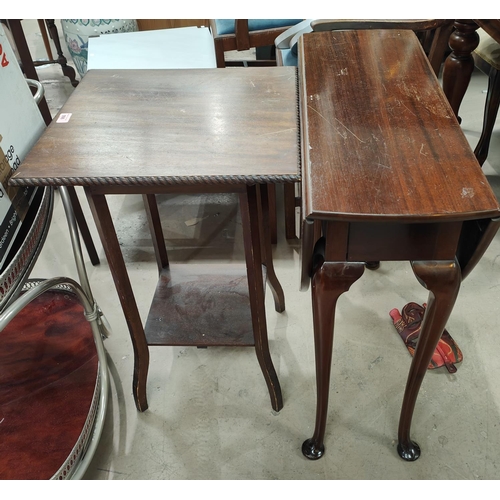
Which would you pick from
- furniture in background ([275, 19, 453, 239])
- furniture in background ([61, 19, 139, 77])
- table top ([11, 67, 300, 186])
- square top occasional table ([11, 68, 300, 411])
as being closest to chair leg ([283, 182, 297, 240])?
furniture in background ([275, 19, 453, 239])

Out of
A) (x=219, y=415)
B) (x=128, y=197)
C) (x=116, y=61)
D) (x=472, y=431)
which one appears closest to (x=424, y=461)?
(x=472, y=431)

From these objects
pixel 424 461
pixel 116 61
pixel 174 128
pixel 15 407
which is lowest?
pixel 424 461

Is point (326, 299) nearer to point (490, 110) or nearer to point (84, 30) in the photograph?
point (490, 110)

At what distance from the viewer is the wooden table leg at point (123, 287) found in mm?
924

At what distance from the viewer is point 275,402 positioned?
1.25m

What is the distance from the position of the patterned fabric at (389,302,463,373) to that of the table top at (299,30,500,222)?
617 millimetres

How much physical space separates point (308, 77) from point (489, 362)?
0.90 metres

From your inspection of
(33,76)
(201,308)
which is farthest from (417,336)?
(33,76)

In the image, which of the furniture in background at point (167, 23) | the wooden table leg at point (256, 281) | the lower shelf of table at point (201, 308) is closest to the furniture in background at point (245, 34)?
the lower shelf of table at point (201, 308)

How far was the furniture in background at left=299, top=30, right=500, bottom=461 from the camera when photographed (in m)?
0.74

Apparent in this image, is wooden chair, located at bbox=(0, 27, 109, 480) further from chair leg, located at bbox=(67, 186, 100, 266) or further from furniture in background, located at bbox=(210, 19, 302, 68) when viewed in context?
furniture in background, located at bbox=(210, 19, 302, 68)

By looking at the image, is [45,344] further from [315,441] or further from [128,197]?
[128,197]

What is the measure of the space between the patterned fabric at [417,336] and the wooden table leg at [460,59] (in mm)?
778

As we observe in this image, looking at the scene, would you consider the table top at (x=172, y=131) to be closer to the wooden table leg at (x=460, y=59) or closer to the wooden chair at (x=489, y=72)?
the wooden table leg at (x=460, y=59)
